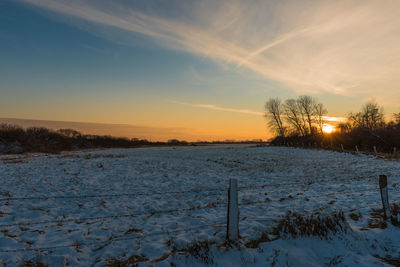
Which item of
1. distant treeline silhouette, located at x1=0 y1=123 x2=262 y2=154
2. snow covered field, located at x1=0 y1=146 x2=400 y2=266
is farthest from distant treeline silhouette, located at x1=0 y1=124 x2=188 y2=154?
snow covered field, located at x1=0 y1=146 x2=400 y2=266

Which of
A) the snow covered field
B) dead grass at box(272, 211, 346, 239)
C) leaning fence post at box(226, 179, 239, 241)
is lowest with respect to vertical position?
the snow covered field

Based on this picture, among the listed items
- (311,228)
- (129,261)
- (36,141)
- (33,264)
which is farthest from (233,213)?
(36,141)

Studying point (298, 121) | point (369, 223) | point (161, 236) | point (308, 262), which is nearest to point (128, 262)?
point (161, 236)

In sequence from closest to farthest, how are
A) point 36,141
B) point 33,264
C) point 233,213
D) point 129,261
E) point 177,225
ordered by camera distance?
point 33,264
point 129,261
point 233,213
point 177,225
point 36,141

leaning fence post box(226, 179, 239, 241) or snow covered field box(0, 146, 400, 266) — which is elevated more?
leaning fence post box(226, 179, 239, 241)

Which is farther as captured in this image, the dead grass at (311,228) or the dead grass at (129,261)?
the dead grass at (311,228)

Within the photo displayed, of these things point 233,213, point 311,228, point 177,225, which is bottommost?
point 177,225

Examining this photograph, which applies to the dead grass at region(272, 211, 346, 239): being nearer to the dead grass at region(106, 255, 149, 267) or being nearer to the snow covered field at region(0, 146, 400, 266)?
the snow covered field at region(0, 146, 400, 266)

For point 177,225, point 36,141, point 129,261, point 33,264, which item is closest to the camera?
point 33,264

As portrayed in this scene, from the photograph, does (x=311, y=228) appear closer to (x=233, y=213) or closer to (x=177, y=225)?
(x=233, y=213)

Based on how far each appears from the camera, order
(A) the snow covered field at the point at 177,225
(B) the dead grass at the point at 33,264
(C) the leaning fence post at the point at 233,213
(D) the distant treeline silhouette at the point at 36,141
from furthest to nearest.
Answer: (D) the distant treeline silhouette at the point at 36,141 < (C) the leaning fence post at the point at 233,213 < (A) the snow covered field at the point at 177,225 < (B) the dead grass at the point at 33,264

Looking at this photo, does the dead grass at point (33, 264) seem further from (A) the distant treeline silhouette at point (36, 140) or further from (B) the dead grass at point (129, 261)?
(A) the distant treeline silhouette at point (36, 140)

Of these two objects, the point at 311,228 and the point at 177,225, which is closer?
the point at 311,228

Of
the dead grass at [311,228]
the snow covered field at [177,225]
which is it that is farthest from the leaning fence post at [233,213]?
the dead grass at [311,228]
